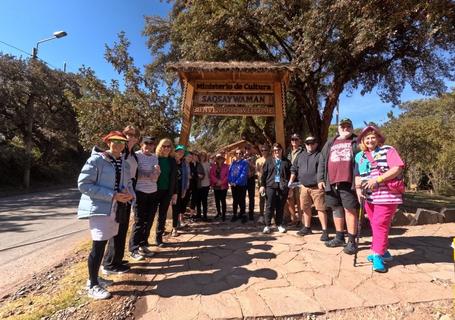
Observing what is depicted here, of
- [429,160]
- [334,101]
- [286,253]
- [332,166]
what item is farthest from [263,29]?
[429,160]

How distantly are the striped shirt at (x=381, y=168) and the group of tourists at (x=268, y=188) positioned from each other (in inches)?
0.4

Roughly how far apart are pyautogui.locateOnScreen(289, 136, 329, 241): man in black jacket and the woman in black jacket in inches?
10.2

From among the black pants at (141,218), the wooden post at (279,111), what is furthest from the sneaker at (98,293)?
the wooden post at (279,111)

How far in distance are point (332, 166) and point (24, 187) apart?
21.1m

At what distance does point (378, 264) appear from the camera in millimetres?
3877

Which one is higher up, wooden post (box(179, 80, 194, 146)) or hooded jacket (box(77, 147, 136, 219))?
wooden post (box(179, 80, 194, 146))

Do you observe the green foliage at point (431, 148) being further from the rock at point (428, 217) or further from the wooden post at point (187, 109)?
the wooden post at point (187, 109)

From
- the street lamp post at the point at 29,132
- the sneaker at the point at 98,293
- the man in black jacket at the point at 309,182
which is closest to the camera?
the sneaker at the point at 98,293

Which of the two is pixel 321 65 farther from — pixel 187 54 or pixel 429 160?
pixel 429 160

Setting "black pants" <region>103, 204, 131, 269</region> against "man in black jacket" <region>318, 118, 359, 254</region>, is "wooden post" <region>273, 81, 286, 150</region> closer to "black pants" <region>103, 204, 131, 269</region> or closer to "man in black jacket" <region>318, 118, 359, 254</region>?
"man in black jacket" <region>318, 118, 359, 254</region>

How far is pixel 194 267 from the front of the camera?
426cm

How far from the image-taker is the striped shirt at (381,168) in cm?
390

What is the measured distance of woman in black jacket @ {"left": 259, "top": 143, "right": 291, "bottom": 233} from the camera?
589 cm

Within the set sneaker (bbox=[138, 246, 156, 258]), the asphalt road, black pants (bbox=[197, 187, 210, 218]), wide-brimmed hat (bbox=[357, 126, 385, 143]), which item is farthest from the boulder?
the asphalt road
